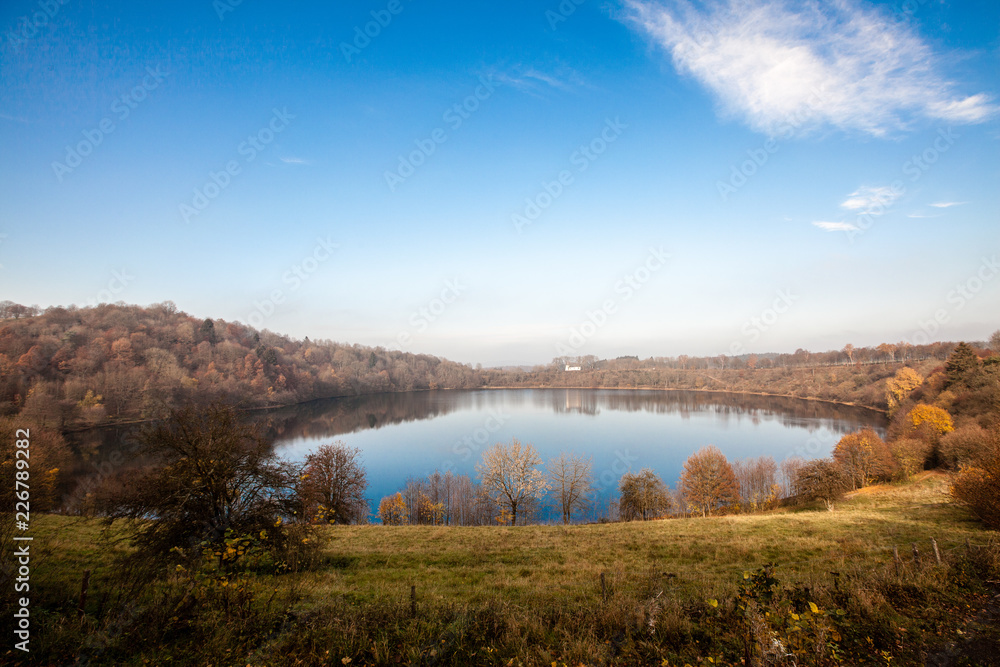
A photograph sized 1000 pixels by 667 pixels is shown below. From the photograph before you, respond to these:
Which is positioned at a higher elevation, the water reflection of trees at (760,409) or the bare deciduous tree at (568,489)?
the bare deciduous tree at (568,489)

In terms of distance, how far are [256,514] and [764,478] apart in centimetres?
4533

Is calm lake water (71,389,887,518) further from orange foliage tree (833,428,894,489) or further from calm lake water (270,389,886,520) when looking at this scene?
orange foliage tree (833,428,894,489)

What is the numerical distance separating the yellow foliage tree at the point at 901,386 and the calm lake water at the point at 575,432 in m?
4.22

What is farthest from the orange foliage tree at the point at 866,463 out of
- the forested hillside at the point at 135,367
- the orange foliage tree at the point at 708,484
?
the forested hillside at the point at 135,367

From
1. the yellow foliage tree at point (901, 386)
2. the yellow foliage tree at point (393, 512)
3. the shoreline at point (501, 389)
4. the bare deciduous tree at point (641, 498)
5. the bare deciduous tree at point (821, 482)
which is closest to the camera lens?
the bare deciduous tree at point (821, 482)

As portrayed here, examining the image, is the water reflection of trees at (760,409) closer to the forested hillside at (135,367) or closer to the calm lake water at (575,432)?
the calm lake water at (575,432)

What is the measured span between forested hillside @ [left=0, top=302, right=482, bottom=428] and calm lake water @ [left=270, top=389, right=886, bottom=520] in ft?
47.1

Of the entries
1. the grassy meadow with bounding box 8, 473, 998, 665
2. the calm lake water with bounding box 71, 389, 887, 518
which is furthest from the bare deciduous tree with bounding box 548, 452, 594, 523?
the grassy meadow with bounding box 8, 473, 998, 665

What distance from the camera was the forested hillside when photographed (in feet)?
165

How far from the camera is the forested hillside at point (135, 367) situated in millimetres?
50188

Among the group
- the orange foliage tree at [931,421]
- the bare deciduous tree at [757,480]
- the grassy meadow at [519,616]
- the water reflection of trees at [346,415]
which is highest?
the grassy meadow at [519,616]

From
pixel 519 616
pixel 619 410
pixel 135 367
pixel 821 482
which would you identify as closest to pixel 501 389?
pixel 619 410

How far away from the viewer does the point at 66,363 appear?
56406 millimetres

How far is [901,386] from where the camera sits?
6606cm
